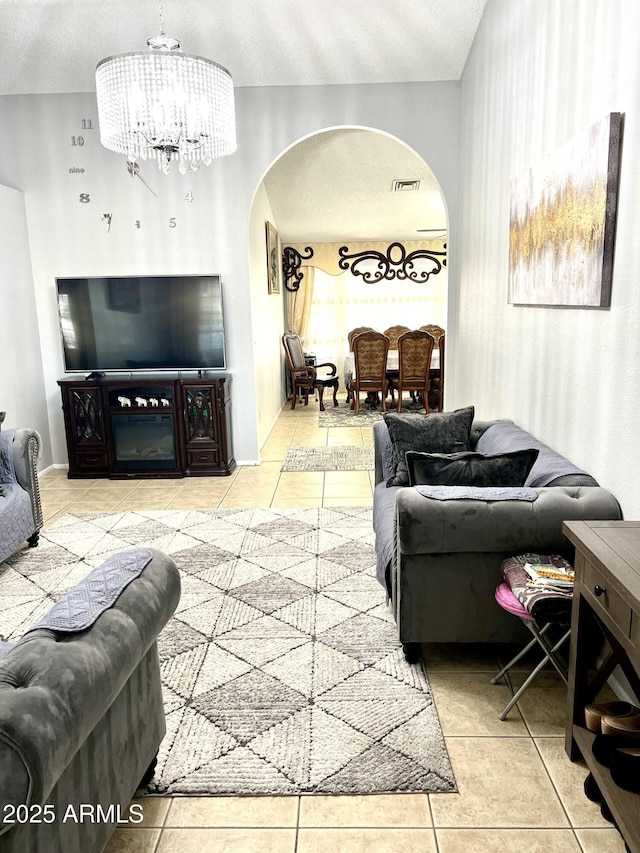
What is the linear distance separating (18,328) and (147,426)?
1255 millimetres

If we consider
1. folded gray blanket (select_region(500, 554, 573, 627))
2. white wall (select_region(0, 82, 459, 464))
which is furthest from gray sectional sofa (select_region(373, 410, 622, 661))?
white wall (select_region(0, 82, 459, 464))

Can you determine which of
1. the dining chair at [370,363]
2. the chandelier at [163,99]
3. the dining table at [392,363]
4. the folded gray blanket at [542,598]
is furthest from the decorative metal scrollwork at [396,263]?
the folded gray blanket at [542,598]

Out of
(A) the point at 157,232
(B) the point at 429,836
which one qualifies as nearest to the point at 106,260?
(A) the point at 157,232

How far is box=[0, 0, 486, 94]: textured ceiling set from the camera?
4.01m

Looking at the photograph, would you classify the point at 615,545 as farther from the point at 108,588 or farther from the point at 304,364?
the point at 304,364

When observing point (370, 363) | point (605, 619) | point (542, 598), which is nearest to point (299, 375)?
point (370, 363)

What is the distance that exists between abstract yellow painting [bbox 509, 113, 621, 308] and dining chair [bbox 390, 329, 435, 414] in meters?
4.31

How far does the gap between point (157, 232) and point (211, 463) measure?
1.94m

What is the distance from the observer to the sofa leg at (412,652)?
236 cm

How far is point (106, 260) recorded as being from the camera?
508 centimetres

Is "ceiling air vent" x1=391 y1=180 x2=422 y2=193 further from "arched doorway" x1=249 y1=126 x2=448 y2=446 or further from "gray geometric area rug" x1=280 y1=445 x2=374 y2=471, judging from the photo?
"gray geometric area rug" x1=280 y1=445 x2=374 y2=471

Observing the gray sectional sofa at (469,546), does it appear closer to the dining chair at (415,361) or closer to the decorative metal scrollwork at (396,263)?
the dining chair at (415,361)

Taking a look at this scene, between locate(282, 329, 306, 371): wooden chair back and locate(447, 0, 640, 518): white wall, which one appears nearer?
locate(447, 0, 640, 518): white wall

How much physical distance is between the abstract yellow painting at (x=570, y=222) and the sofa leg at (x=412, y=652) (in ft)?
4.72
